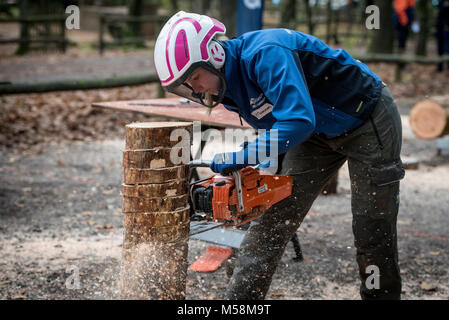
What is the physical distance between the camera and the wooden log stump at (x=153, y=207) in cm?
248

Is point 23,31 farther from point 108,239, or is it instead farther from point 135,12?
point 108,239

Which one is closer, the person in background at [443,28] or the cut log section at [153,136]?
the cut log section at [153,136]

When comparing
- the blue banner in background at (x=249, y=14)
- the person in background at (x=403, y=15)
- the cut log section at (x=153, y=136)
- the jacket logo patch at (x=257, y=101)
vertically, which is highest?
the person in background at (x=403, y=15)

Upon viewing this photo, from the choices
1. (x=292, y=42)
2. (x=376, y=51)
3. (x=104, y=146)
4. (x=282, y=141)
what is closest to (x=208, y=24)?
(x=292, y=42)

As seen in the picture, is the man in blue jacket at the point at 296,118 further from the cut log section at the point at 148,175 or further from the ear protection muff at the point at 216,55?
the cut log section at the point at 148,175

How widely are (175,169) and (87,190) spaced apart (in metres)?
3.17

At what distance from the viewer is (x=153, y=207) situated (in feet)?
8.20

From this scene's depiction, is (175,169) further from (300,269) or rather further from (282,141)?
(300,269)

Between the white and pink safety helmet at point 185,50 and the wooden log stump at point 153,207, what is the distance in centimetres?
29

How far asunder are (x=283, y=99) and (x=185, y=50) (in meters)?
0.50

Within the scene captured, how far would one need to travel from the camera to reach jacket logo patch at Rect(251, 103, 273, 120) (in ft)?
8.13

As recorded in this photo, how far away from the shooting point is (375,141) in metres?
2.58

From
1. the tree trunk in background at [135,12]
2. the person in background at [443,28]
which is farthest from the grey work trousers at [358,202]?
the tree trunk in background at [135,12]

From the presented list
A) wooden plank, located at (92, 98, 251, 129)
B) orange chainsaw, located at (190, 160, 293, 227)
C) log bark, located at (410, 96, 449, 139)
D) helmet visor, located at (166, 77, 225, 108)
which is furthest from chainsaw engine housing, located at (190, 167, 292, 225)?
log bark, located at (410, 96, 449, 139)
